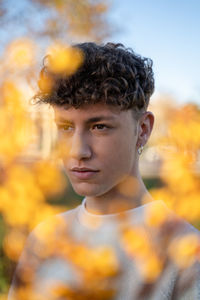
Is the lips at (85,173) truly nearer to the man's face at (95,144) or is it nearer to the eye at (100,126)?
the man's face at (95,144)

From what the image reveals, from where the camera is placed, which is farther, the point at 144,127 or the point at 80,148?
the point at 144,127

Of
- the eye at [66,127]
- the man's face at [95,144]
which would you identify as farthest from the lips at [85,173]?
the eye at [66,127]

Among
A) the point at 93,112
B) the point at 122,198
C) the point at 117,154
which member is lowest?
the point at 122,198

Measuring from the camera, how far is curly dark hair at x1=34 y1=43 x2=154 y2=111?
0.84 meters

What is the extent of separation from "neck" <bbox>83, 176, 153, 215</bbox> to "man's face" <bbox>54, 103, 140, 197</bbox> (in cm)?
4

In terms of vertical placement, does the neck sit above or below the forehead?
below

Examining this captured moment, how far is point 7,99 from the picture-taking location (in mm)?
1501

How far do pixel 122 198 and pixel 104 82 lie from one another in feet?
1.04

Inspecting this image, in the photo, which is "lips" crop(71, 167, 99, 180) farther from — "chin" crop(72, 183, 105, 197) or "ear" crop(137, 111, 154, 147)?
"ear" crop(137, 111, 154, 147)

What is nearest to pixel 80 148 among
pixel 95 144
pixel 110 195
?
pixel 95 144

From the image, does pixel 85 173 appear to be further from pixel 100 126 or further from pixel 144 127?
pixel 144 127

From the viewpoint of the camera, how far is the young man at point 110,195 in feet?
2.73

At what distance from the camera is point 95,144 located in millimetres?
835

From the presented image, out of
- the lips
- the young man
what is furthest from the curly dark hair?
the lips
